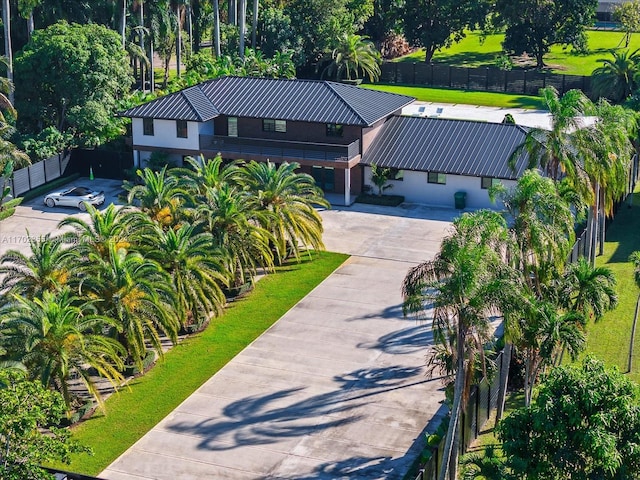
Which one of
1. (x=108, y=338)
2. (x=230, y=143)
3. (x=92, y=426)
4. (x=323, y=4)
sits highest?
(x=323, y=4)

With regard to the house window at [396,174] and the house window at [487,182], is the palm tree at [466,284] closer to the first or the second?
the house window at [487,182]

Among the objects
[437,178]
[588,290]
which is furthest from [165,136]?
→ [588,290]

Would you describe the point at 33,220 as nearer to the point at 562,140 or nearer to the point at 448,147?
the point at 448,147

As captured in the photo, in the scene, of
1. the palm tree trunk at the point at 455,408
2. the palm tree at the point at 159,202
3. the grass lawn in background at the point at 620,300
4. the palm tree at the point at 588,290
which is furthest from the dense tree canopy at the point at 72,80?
the palm tree trunk at the point at 455,408

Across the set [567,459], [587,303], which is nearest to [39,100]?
[587,303]

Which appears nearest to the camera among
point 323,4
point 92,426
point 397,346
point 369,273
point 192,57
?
point 92,426

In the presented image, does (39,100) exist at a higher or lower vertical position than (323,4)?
lower

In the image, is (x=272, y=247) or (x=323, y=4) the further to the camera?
(x=323, y=4)

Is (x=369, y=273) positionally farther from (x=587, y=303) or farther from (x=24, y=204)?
(x=24, y=204)

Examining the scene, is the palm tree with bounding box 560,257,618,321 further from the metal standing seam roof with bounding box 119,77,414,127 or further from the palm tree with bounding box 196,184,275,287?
the metal standing seam roof with bounding box 119,77,414,127
